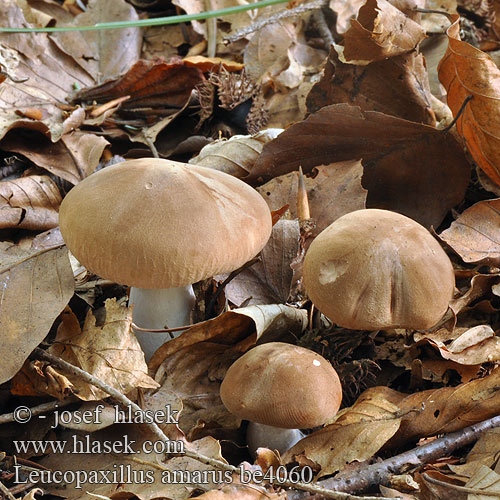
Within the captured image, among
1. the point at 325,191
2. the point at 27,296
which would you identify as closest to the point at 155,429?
the point at 27,296

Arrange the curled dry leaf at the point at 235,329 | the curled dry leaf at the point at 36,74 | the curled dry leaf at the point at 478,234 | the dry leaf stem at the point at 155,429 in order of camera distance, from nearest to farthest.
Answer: the dry leaf stem at the point at 155,429, the curled dry leaf at the point at 235,329, the curled dry leaf at the point at 478,234, the curled dry leaf at the point at 36,74

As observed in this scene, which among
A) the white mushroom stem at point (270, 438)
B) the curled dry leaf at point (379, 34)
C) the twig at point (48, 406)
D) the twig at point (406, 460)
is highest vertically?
the curled dry leaf at point (379, 34)

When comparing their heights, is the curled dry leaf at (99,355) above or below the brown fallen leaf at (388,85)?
below

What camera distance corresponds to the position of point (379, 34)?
265cm

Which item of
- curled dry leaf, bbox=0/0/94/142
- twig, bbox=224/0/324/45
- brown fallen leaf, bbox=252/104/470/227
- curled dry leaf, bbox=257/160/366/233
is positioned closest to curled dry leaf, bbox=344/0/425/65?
brown fallen leaf, bbox=252/104/470/227

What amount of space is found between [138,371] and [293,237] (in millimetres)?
886

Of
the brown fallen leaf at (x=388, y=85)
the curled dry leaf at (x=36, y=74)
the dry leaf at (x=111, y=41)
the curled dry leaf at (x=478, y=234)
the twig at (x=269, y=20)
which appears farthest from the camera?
the dry leaf at (x=111, y=41)

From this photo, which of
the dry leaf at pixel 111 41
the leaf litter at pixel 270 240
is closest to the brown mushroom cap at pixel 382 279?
the leaf litter at pixel 270 240

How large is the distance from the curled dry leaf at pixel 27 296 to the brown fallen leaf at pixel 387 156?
41.5 inches

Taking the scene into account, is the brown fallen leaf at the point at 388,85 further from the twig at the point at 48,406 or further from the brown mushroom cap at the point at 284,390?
the twig at the point at 48,406

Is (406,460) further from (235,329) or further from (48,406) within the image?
(48,406)

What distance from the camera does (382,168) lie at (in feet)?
8.98

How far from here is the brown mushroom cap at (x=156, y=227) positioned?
1.75 meters

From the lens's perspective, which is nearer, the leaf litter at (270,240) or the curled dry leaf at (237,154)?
the leaf litter at (270,240)
